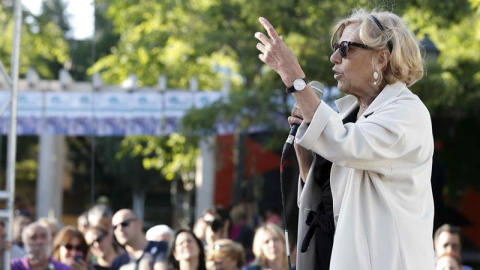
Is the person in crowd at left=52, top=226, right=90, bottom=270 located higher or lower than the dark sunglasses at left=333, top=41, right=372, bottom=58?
lower

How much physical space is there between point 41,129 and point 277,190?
18.4 feet

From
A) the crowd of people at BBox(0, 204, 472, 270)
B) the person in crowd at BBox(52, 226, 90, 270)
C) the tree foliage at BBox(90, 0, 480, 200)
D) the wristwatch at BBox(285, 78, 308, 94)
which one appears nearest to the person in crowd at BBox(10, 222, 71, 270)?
the crowd of people at BBox(0, 204, 472, 270)

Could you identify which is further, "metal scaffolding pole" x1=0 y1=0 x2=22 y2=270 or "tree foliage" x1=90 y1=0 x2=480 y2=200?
"tree foliage" x1=90 y1=0 x2=480 y2=200

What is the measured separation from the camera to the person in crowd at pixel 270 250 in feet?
27.8

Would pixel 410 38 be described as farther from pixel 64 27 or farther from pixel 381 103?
pixel 64 27

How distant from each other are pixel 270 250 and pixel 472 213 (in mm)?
15859

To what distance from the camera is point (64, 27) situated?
2319 cm

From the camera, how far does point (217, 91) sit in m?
18.3

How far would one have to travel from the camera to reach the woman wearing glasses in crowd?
3307 millimetres

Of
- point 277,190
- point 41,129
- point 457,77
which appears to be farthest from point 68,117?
point 457,77

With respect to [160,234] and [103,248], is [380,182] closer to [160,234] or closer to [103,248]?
[160,234]

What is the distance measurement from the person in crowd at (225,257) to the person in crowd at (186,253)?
435mm

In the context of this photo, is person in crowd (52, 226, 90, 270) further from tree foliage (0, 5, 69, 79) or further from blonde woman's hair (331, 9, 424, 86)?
tree foliage (0, 5, 69, 79)

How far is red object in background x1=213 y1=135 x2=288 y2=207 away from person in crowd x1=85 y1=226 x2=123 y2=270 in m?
9.52
